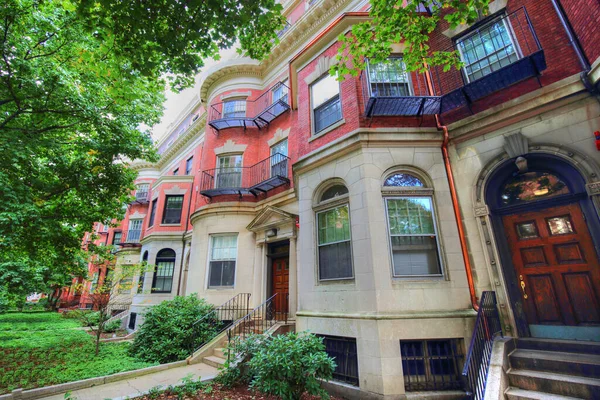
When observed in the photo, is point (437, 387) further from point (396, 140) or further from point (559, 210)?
point (396, 140)

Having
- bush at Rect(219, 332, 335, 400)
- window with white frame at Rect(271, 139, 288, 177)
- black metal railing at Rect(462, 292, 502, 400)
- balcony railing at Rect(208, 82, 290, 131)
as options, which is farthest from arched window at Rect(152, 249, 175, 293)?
black metal railing at Rect(462, 292, 502, 400)

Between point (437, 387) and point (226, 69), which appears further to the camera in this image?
point (226, 69)

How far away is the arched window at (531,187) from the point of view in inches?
215

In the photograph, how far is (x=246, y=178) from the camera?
13.1 m

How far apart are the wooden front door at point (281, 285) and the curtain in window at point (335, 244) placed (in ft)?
12.2

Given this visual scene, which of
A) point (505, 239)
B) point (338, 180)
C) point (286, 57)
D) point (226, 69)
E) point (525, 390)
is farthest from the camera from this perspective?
point (226, 69)

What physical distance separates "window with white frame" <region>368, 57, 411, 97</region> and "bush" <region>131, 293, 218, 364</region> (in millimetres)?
8775

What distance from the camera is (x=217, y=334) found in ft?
31.6

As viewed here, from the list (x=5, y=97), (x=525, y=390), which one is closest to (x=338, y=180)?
(x=525, y=390)

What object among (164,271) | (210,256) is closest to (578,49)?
(210,256)

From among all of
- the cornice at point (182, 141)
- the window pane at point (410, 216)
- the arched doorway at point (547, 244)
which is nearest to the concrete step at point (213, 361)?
the window pane at point (410, 216)

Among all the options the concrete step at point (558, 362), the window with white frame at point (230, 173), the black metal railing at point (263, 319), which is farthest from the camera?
the window with white frame at point (230, 173)

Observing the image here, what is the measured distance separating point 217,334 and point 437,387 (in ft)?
23.2

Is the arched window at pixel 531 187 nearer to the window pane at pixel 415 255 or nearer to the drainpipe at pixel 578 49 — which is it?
the drainpipe at pixel 578 49
